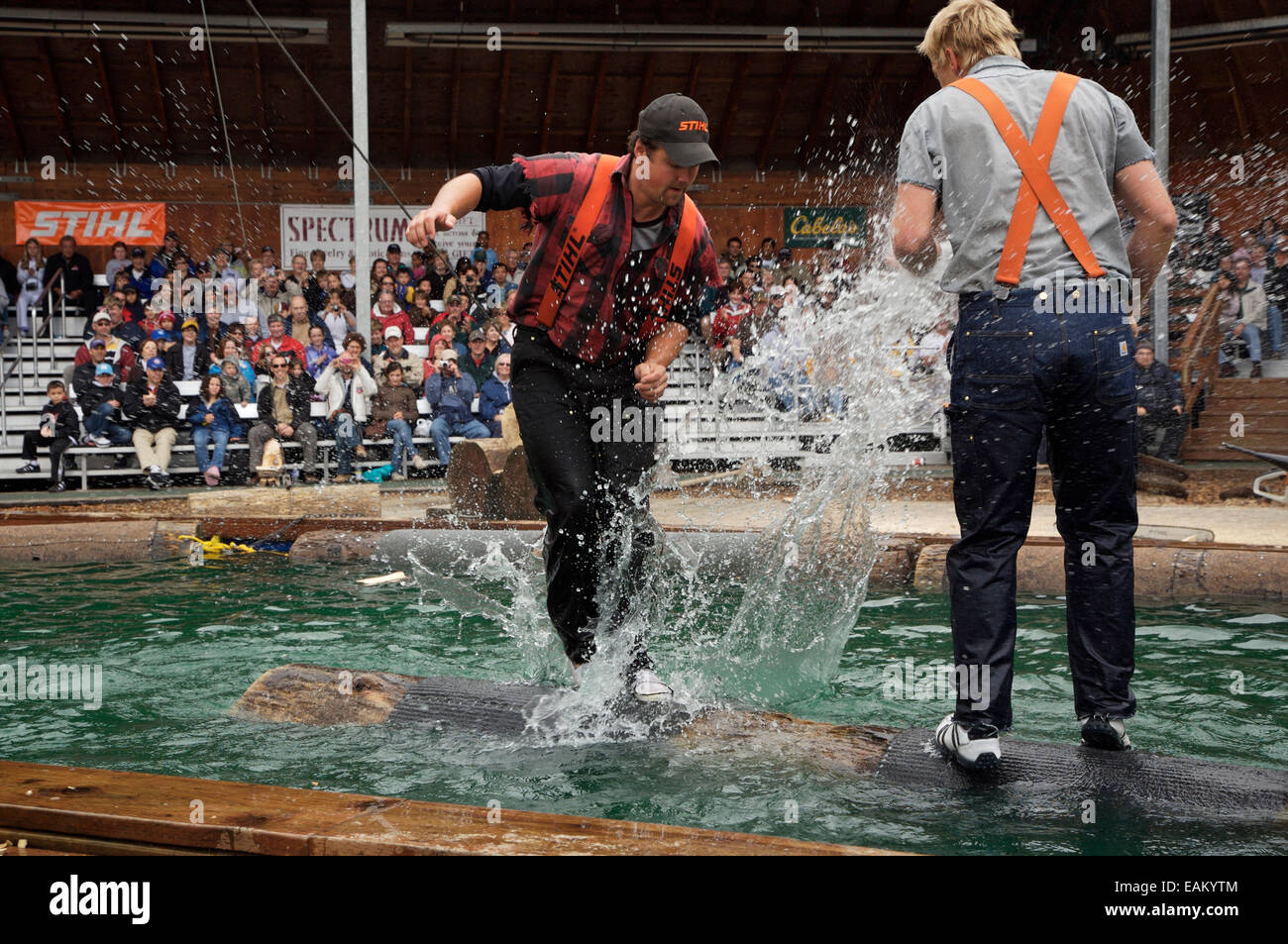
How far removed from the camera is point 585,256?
3871 mm

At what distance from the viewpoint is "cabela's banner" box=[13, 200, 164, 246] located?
64.2 feet

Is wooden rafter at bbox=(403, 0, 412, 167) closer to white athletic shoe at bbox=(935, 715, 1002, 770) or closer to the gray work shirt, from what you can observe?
the gray work shirt

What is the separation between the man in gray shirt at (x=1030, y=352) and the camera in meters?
3.07

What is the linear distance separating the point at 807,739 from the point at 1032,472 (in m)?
0.98

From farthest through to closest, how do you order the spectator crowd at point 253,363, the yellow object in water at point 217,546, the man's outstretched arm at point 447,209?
the spectator crowd at point 253,363
the yellow object in water at point 217,546
the man's outstretched arm at point 447,209

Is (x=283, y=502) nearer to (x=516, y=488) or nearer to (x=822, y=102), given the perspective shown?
(x=516, y=488)

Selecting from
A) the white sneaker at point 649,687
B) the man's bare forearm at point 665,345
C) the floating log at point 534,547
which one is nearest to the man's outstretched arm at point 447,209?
the man's bare forearm at point 665,345

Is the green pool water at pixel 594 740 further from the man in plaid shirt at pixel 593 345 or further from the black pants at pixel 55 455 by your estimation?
the black pants at pixel 55 455

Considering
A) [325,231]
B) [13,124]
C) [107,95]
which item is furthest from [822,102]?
[13,124]

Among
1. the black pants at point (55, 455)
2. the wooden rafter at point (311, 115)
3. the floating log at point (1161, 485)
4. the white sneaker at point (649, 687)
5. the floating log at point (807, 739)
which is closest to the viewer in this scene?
the floating log at point (807, 739)

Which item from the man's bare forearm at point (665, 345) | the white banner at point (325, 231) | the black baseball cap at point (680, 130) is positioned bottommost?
the man's bare forearm at point (665, 345)

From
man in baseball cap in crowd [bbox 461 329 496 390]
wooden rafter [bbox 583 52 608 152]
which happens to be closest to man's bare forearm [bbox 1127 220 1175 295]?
man in baseball cap in crowd [bbox 461 329 496 390]

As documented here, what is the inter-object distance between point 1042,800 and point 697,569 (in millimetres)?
3655

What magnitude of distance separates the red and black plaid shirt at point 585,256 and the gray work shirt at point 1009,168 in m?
1.02
